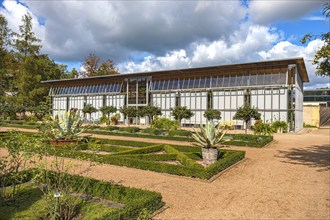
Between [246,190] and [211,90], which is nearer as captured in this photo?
[246,190]

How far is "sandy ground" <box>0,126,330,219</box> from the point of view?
4590mm

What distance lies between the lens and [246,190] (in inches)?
234

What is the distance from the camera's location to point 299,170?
795 cm

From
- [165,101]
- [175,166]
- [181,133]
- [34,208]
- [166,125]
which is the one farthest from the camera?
[165,101]

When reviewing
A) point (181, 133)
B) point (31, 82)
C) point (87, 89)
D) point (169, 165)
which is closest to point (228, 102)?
point (181, 133)

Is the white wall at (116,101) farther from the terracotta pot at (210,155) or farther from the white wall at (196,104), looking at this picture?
the terracotta pot at (210,155)

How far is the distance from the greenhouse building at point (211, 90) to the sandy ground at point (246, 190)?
17.0m

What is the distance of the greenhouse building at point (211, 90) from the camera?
24.5m

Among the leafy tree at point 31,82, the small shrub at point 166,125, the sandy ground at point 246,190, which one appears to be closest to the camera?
A: the sandy ground at point 246,190

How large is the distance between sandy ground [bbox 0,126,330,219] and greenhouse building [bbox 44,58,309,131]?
55.7 ft

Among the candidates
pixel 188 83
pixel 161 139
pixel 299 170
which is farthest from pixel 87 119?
pixel 299 170

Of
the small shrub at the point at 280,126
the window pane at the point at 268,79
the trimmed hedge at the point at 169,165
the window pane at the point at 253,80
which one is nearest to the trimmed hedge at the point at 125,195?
the trimmed hedge at the point at 169,165

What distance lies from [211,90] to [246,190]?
23.1 meters

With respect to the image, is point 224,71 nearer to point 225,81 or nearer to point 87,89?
point 225,81
